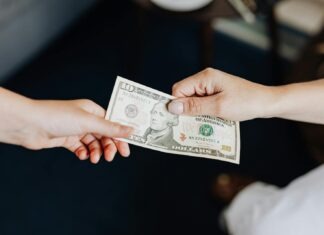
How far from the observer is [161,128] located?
86cm

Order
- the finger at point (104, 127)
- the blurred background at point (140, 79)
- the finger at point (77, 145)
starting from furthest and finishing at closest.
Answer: the blurred background at point (140, 79), the finger at point (77, 145), the finger at point (104, 127)

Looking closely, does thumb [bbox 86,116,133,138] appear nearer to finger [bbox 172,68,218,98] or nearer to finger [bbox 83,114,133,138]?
finger [bbox 83,114,133,138]

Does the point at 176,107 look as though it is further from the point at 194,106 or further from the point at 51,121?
the point at 51,121

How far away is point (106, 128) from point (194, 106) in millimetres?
161

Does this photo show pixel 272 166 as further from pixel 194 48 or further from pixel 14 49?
pixel 14 49

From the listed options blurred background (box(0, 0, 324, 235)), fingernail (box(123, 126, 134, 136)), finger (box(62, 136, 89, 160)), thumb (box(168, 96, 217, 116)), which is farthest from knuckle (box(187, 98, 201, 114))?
blurred background (box(0, 0, 324, 235))

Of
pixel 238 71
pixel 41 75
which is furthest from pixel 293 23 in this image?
pixel 41 75

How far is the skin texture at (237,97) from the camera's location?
79cm


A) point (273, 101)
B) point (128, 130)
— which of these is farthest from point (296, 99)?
point (128, 130)

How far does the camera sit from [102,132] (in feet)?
2.56

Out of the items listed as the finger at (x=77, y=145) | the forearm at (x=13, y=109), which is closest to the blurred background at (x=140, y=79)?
the finger at (x=77, y=145)

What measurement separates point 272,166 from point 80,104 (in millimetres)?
782

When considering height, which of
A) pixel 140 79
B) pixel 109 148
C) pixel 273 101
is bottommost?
pixel 109 148

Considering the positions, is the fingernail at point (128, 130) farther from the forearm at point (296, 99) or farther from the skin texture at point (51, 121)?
the forearm at point (296, 99)
